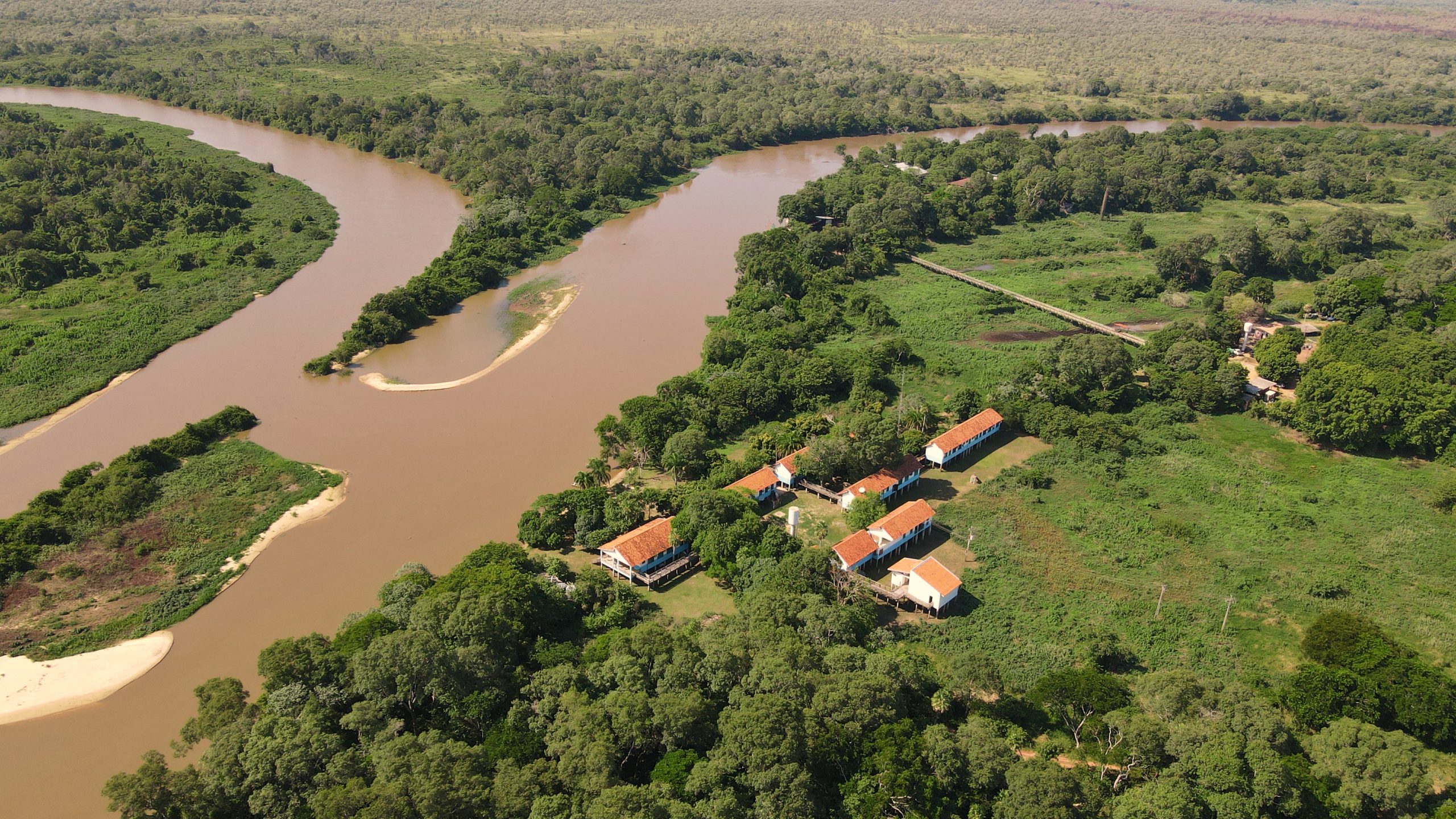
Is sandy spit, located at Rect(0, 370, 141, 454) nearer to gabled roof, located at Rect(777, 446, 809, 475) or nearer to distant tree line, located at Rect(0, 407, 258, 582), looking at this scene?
distant tree line, located at Rect(0, 407, 258, 582)

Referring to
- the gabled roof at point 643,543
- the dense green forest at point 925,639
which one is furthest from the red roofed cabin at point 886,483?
the gabled roof at point 643,543

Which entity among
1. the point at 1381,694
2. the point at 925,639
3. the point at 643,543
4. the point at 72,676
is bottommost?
the point at 925,639

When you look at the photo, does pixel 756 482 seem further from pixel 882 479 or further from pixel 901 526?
pixel 901 526

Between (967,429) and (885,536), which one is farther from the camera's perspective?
(967,429)

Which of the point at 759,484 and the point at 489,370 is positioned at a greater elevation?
the point at 759,484

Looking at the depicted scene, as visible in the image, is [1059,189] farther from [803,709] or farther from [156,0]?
Answer: [156,0]

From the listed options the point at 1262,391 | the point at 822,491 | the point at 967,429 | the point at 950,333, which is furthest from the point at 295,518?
the point at 1262,391
